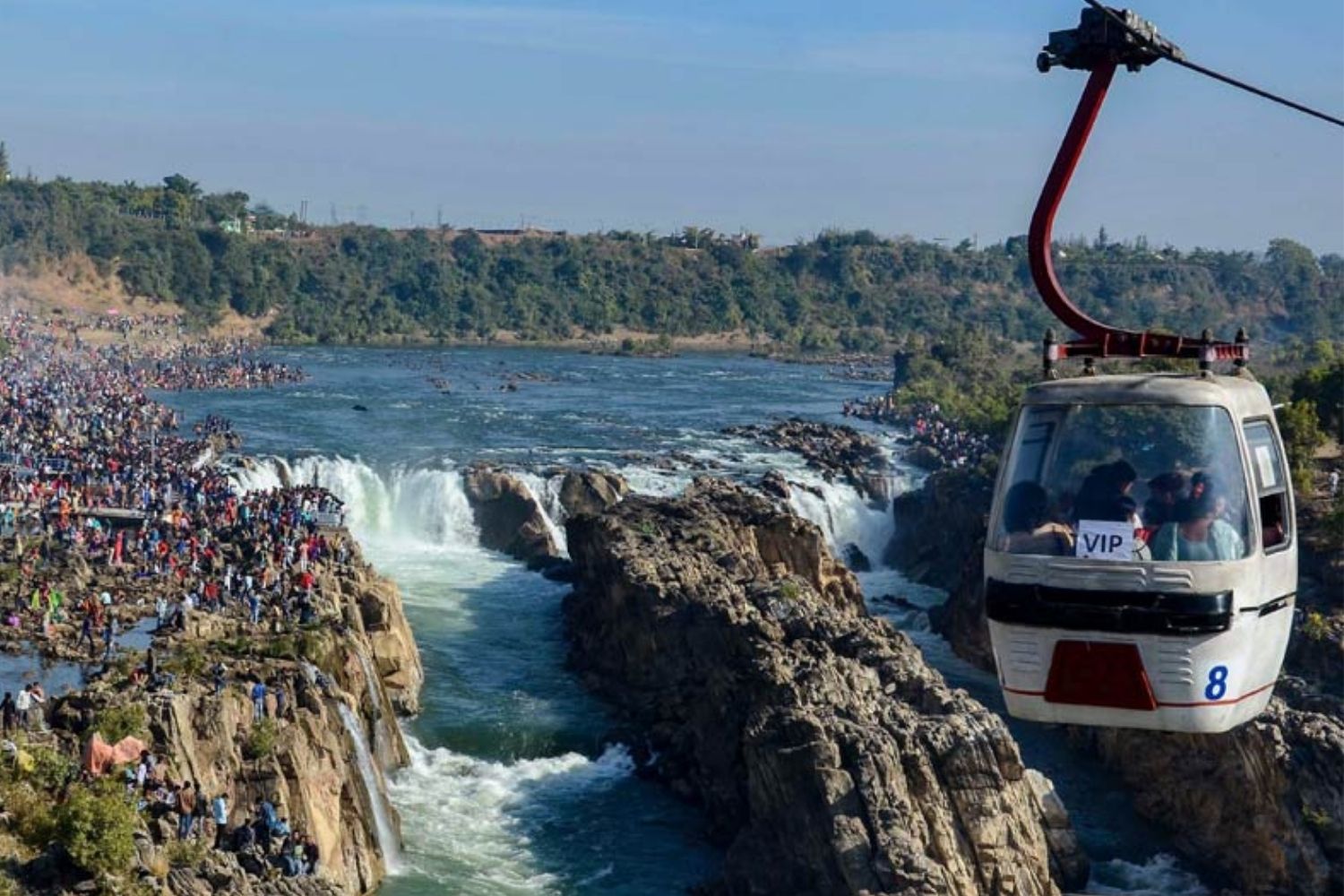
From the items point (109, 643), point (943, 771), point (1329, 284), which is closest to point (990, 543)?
point (943, 771)

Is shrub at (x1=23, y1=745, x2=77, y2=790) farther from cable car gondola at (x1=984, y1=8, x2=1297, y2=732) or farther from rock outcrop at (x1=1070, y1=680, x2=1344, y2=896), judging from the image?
rock outcrop at (x1=1070, y1=680, x2=1344, y2=896)

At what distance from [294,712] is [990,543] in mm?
19544

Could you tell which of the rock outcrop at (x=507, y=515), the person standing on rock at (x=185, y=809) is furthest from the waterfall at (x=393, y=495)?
the person standing on rock at (x=185, y=809)

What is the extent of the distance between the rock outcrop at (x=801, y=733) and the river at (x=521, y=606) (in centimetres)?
108

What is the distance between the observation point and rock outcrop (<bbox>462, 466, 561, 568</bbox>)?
53875 millimetres

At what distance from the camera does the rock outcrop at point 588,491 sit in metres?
56.1

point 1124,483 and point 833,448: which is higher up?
point 1124,483

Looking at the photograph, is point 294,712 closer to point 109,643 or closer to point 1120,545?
point 109,643

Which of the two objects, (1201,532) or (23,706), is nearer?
(1201,532)

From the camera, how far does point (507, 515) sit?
2201 inches

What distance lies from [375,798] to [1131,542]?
20.7 metres

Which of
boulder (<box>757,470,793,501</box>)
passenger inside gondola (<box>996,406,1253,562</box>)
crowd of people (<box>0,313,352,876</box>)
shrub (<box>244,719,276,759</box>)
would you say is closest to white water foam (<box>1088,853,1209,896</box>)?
crowd of people (<box>0,313,352,876</box>)

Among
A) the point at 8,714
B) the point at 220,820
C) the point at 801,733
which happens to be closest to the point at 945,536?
the point at 801,733

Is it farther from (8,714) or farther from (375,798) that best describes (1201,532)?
(375,798)
